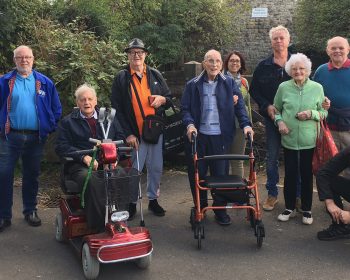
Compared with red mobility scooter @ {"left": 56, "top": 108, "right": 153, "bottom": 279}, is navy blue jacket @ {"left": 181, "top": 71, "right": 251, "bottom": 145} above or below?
above

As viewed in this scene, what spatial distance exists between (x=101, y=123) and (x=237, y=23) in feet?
42.5

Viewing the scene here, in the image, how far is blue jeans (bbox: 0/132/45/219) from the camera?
15.6ft

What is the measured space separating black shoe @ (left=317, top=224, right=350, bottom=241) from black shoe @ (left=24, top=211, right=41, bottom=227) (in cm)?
307

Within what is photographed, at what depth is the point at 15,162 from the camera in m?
4.91

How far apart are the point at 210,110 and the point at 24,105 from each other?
77.7 inches

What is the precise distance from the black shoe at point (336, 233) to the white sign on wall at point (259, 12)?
13437mm

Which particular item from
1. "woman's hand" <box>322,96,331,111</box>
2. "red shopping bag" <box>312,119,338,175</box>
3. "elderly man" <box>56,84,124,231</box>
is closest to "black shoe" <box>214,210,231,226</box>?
"red shopping bag" <box>312,119,338,175</box>

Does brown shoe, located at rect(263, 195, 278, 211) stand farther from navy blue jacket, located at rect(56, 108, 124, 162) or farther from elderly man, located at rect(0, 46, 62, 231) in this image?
elderly man, located at rect(0, 46, 62, 231)

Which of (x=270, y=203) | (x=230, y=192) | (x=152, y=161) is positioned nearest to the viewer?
(x=230, y=192)

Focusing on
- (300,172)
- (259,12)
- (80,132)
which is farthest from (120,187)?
(259,12)

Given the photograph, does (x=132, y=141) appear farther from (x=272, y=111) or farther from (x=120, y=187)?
(x=272, y=111)

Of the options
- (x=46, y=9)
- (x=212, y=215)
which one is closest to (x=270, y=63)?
(x=212, y=215)

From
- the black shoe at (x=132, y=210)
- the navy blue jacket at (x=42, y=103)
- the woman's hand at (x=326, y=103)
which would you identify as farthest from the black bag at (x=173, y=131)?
the woman's hand at (x=326, y=103)

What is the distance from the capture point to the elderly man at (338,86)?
4.90 m
